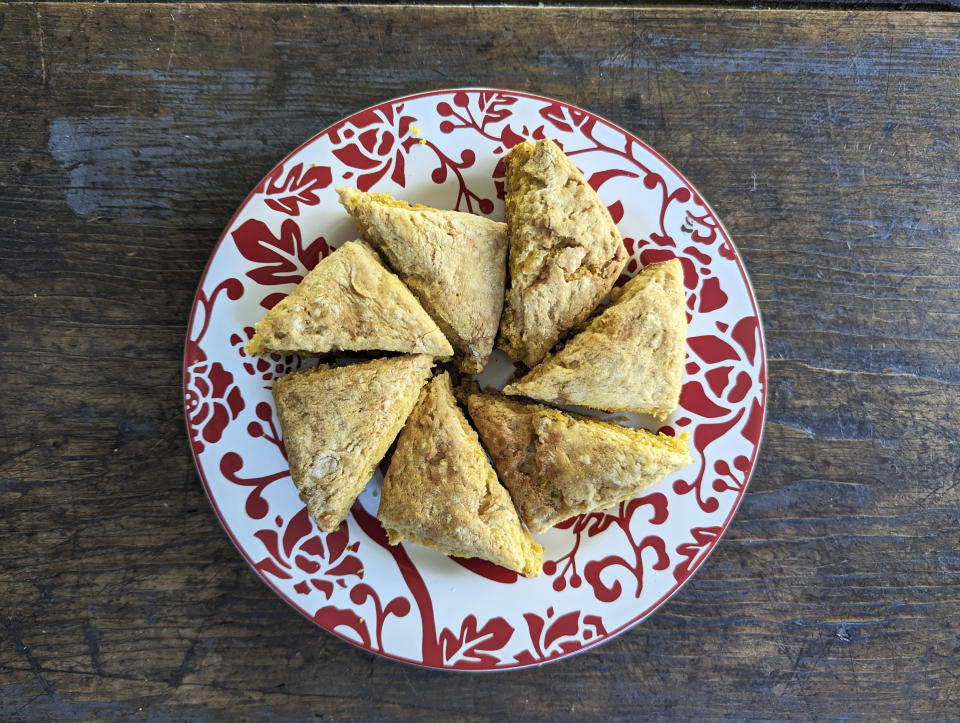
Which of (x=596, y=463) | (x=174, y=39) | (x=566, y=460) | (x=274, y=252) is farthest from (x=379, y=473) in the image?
(x=174, y=39)

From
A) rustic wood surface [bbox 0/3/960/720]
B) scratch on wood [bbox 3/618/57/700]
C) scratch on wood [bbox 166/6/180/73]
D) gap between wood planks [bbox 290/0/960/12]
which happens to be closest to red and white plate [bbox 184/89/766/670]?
rustic wood surface [bbox 0/3/960/720]

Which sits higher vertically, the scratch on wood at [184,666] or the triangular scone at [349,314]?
the triangular scone at [349,314]

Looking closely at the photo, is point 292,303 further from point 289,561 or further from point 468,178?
point 289,561

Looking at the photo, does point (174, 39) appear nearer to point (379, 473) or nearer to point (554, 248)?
point (554, 248)

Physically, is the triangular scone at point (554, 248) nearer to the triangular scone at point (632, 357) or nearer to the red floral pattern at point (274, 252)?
the triangular scone at point (632, 357)

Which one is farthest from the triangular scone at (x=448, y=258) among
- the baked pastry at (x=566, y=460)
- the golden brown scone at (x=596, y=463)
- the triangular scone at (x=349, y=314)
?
the golden brown scone at (x=596, y=463)

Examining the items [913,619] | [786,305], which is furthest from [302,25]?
[913,619]

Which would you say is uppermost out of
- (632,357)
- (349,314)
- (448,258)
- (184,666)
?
(448,258)

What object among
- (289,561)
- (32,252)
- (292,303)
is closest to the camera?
(292,303)
